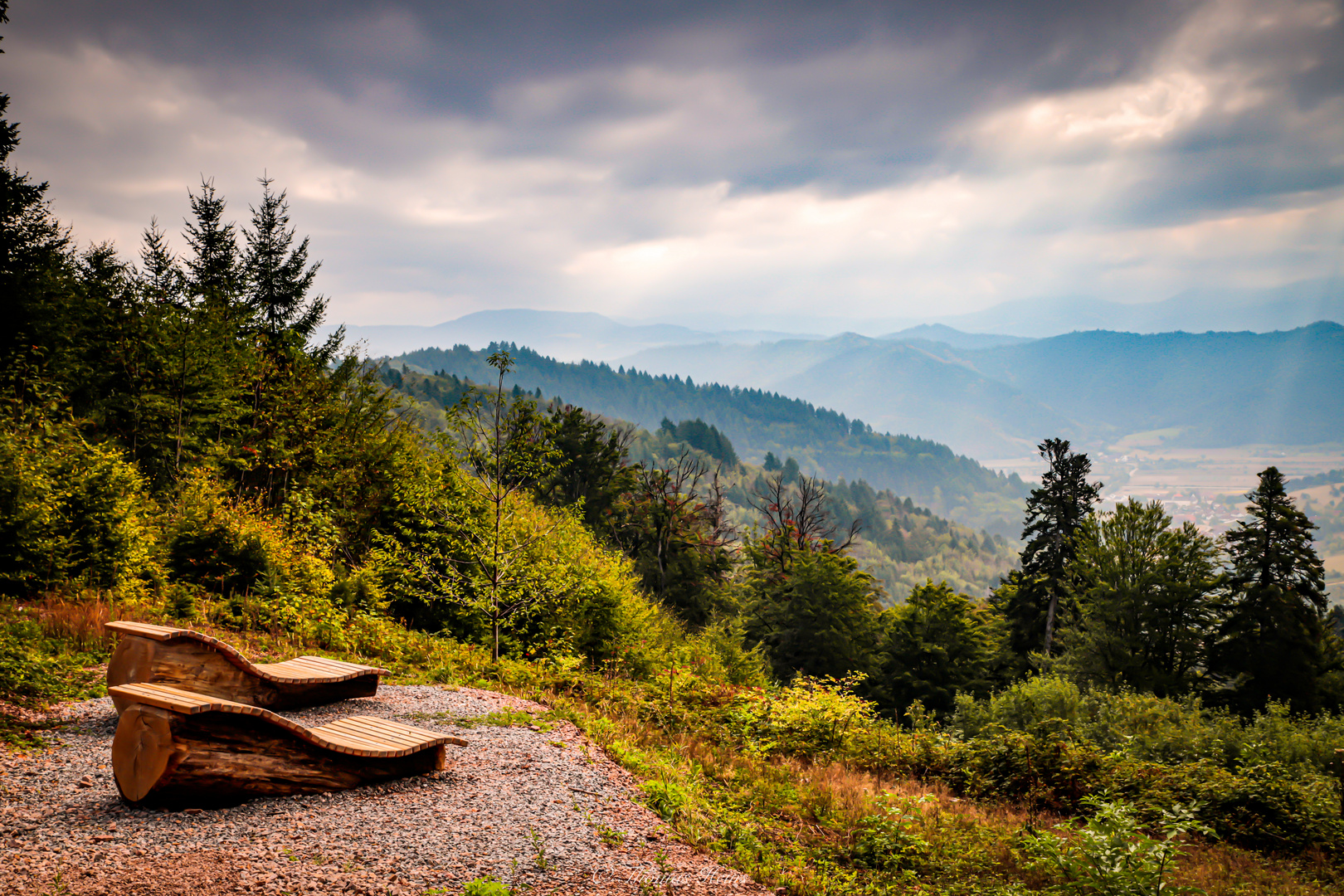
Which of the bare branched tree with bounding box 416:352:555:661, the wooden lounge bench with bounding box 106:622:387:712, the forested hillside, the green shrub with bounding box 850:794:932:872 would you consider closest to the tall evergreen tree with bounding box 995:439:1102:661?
the forested hillside

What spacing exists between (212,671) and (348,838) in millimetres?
3350

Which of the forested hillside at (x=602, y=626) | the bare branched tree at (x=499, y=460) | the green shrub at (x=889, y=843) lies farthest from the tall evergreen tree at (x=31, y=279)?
the green shrub at (x=889, y=843)

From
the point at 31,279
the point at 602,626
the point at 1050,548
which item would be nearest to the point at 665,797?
the point at 602,626

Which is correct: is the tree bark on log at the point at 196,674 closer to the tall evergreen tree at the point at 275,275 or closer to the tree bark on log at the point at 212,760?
the tree bark on log at the point at 212,760

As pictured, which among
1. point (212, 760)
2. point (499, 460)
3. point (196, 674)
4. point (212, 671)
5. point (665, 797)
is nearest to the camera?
point (212, 760)

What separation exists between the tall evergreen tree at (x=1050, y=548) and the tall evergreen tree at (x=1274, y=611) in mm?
6452

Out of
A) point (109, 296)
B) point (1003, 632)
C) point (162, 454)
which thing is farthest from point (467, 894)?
point (1003, 632)

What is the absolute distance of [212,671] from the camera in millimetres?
7102

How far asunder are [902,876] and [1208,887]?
12.0 ft

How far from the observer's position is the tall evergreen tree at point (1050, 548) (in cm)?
3384

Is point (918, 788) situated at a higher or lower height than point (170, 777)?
lower

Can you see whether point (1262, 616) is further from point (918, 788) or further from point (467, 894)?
point (467, 894)

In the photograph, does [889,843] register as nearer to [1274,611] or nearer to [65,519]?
[65,519]

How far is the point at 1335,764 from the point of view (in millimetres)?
8375
